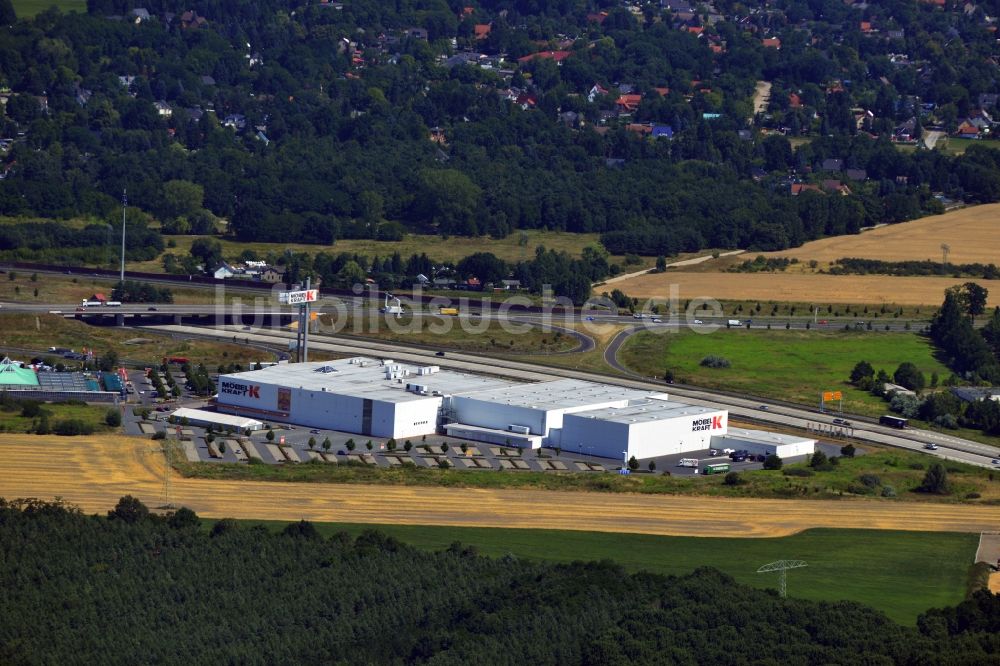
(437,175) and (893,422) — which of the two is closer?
(893,422)

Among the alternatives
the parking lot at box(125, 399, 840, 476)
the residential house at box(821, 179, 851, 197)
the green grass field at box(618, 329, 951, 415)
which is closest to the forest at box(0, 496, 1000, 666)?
the parking lot at box(125, 399, 840, 476)

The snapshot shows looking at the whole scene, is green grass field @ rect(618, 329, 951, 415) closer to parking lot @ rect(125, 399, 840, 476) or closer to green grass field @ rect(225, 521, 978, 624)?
parking lot @ rect(125, 399, 840, 476)

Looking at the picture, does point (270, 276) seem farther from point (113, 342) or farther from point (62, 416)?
point (62, 416)

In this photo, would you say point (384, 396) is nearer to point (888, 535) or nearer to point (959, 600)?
point (888, 535)

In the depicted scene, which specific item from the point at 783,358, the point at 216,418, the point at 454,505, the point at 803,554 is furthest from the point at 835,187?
the point at 803,554

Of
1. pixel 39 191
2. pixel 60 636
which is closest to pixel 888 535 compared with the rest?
pixel 60 636

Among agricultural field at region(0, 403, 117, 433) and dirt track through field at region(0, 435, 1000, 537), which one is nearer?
dirt track through field at region(0, 435, 1000, 537)
